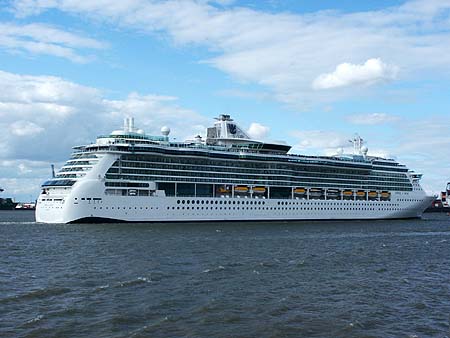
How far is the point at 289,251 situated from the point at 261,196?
41257mm

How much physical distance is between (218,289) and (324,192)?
221 ft

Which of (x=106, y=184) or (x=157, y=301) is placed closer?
(x=157, y=301)

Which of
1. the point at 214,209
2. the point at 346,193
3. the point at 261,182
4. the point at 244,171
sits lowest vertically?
the point at 214,209

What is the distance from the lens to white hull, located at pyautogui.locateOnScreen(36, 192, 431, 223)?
6931 cm

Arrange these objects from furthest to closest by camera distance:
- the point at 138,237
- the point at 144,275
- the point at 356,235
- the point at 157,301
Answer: the point at 356,235 → the point at 138,237 → the point at 144,275 → the point at 157,301

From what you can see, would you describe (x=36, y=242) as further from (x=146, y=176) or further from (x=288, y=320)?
(x=288, y=320)

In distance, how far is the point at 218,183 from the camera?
81.5 meters

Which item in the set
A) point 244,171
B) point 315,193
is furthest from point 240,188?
point 315,193

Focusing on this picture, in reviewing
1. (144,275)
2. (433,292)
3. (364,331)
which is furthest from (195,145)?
(364,331)

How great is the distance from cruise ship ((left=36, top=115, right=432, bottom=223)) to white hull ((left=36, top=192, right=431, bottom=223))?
0.42ft

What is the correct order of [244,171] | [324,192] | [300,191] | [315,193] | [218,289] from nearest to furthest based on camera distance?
[218,289], [244,171], [300,191], [315,193], [324,192]

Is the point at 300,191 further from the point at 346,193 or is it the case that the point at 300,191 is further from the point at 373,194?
the point at 373,194

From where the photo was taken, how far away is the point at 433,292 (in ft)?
95.2

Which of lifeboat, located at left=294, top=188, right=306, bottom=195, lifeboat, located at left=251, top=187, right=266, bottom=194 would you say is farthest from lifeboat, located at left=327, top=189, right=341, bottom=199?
lifeboat, located at left=251, top=187, right=266, bottom=194
